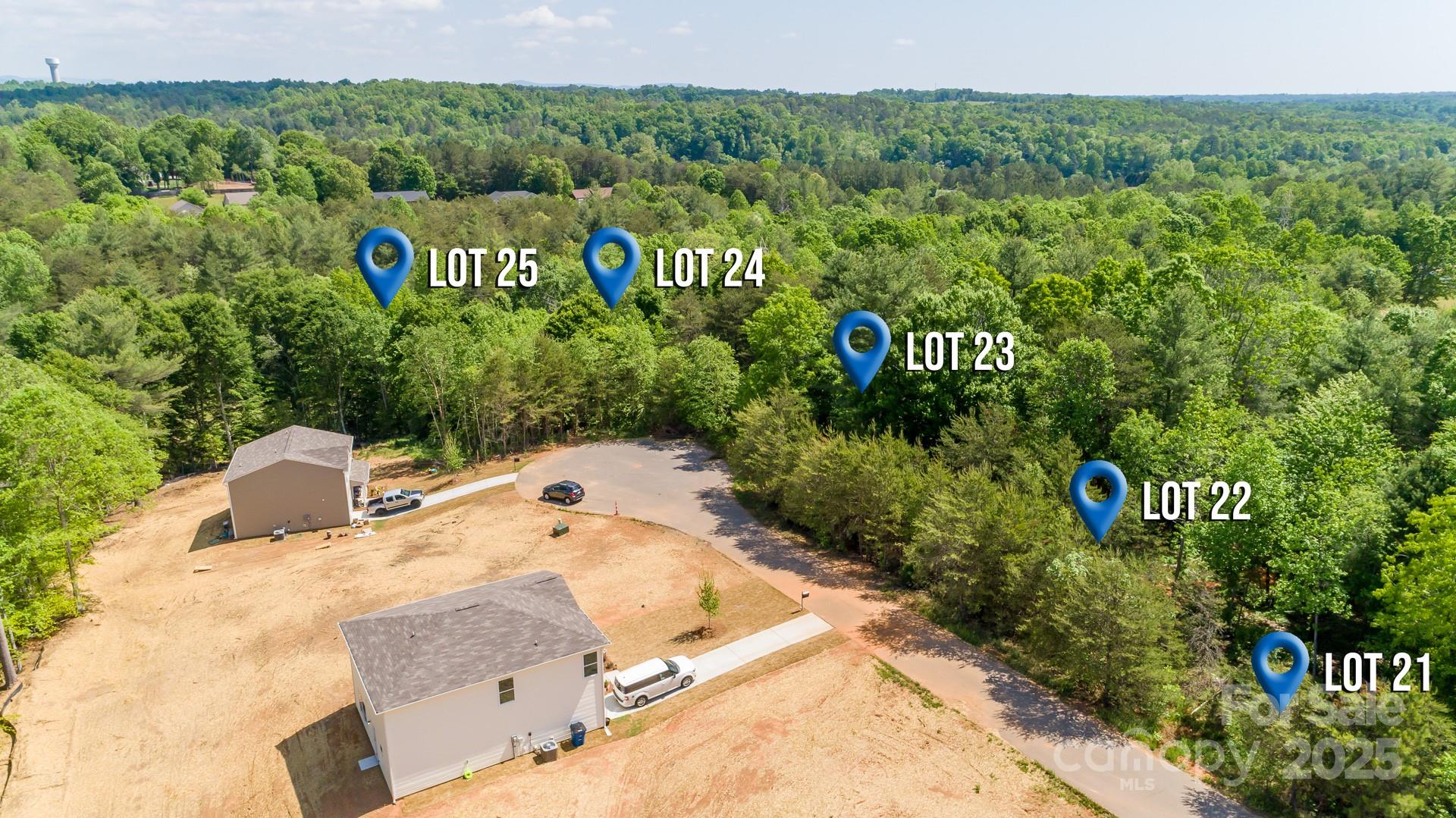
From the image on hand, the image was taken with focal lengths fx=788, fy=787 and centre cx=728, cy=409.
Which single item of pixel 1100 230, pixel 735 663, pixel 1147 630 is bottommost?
pixel 735 663

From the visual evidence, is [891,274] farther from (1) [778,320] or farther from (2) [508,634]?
(2) [508,634]

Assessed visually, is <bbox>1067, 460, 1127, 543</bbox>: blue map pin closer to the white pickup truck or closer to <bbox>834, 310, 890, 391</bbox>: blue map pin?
<bbox>834, 310, 890, 391</bbox>: blue map pin

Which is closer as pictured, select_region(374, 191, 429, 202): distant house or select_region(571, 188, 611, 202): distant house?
select_region(374, 191, 429, 202): distant house

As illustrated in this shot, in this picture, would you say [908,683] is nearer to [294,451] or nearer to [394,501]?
[394,501]

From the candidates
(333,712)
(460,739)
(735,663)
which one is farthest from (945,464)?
(333,712)

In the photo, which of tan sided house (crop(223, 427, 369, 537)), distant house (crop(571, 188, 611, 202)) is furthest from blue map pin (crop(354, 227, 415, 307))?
distant house (crop(571, 188, 611, 202))

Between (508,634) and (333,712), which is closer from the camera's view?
(508,634)

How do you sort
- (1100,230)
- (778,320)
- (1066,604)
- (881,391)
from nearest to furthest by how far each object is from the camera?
(1066,604) < (881,391) < (778,320) < (1100,230)

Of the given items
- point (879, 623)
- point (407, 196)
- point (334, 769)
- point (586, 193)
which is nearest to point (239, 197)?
point (407, 196)
